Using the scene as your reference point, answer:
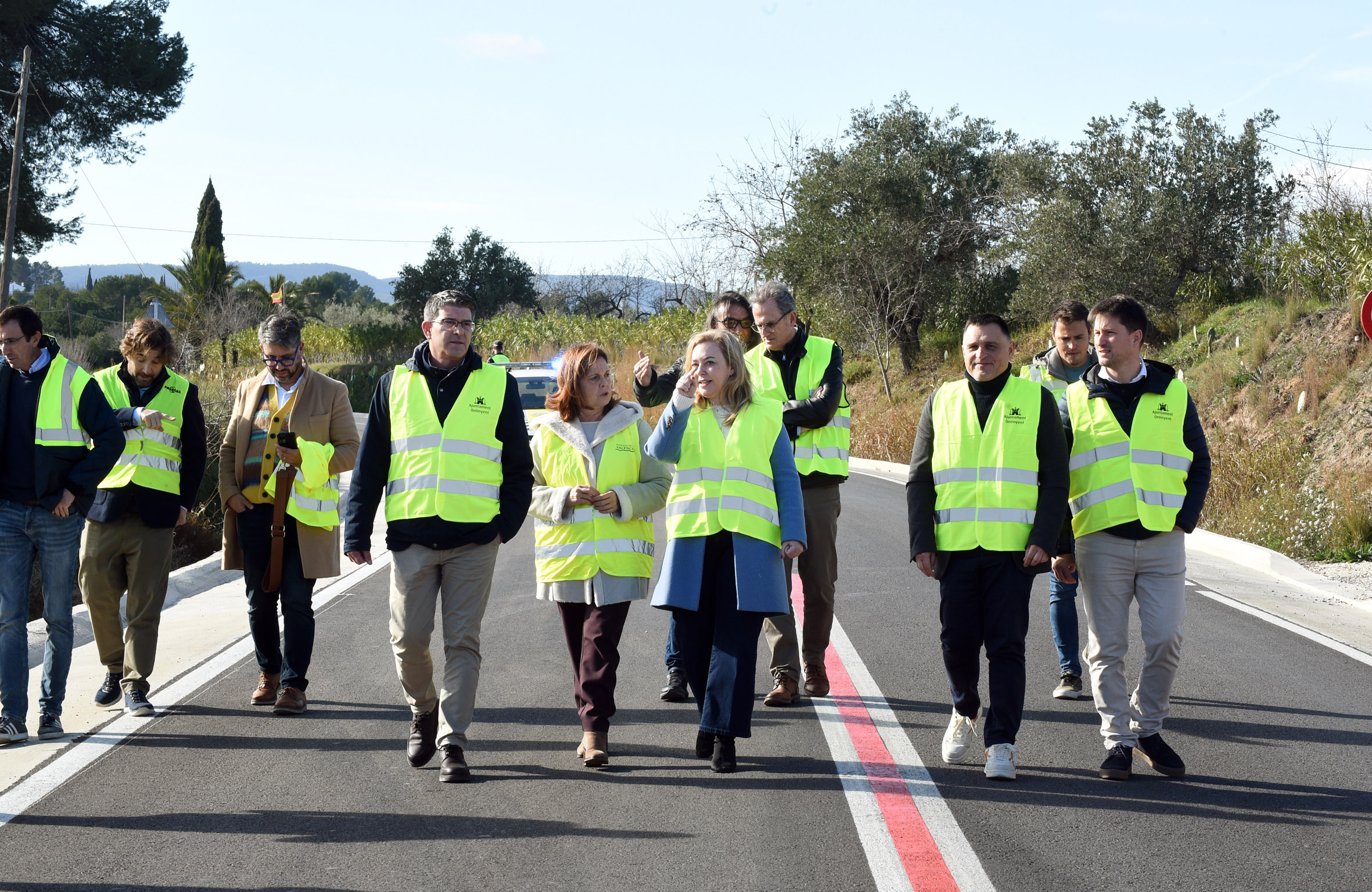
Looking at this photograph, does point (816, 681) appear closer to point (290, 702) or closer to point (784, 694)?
point (784, 694)

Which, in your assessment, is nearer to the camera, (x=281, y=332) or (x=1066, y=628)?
(x=281, y=332)

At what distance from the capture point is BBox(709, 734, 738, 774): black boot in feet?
17.5

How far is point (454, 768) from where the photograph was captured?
5.27 meters

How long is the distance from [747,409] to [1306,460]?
12.7 metres

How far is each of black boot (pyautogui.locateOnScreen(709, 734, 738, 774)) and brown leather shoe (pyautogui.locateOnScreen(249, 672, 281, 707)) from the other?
2.62 meters

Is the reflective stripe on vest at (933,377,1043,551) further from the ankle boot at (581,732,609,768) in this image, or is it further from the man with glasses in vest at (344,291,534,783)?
the man with glasses in vest at (344,291,534,783)

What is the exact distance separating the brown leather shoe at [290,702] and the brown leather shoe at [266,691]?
0.15m

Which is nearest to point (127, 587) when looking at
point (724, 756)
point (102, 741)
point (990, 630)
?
point (102, 741)

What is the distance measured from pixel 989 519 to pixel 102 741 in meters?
4.32

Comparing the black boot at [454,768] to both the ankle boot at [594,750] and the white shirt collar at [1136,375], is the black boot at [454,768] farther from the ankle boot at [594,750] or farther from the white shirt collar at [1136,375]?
the white shirt collar at [1136,375]

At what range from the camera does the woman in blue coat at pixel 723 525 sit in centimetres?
543

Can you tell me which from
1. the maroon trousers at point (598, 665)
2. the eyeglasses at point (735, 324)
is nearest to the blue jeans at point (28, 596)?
the maroon trousers at point (598, 665)

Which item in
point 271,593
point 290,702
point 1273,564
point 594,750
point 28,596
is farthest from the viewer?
point 1273,564

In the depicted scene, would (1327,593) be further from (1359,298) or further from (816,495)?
(1359,298)
